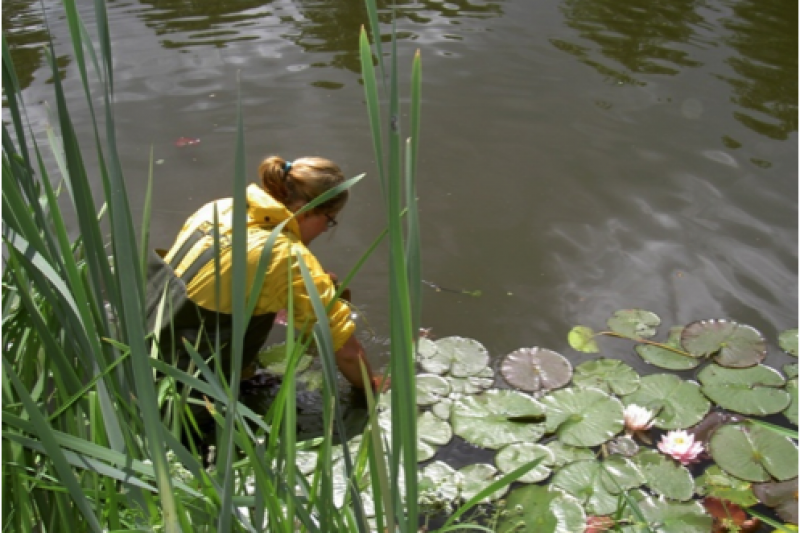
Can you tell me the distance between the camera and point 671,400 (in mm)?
2697

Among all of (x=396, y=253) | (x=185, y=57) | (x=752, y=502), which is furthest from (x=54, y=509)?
(x=185, y=57)

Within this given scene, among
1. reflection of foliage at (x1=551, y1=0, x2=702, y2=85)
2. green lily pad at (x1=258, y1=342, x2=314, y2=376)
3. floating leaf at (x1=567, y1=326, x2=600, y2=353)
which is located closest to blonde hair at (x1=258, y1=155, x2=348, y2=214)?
green lily pad at (x1=258, y1=342, x2=314, y2=376)

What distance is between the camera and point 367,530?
1244 mm

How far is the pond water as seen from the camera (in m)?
3.26

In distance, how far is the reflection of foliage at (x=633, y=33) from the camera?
4801 mm

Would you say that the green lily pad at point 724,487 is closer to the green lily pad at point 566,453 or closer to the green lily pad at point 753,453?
the green lily pad at point 753,453

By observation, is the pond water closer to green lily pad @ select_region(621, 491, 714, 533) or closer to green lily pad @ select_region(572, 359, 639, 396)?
green lily pad @ select_region(572, 359, 639, 396)

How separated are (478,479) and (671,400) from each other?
682mm

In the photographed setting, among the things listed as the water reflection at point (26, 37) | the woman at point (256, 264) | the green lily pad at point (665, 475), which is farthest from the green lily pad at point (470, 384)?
the water reflection at point (26, 37)

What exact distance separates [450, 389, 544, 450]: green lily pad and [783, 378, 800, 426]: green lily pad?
28.3 inches

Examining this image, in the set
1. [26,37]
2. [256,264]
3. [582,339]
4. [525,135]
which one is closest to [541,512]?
[582,339]

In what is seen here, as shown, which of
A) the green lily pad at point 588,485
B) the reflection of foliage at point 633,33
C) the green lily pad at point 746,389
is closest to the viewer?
the green lily pad at point 588,485

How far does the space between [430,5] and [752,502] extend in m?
4.03

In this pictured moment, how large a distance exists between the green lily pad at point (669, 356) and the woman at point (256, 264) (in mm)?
989
